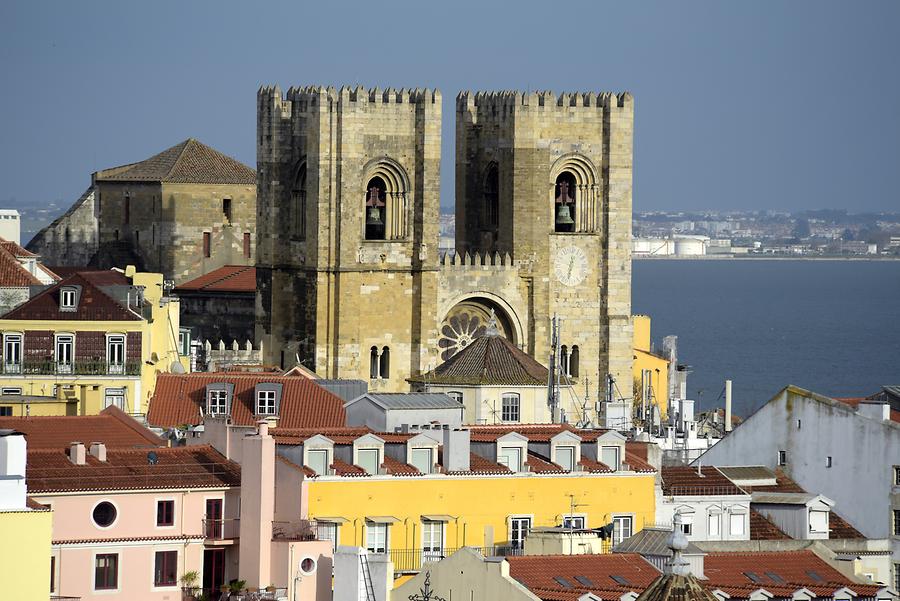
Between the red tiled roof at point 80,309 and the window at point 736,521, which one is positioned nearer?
the window at point 736,521

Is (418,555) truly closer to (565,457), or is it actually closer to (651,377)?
(565,457)

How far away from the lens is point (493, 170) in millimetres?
93312

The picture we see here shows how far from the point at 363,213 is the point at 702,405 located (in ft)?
168

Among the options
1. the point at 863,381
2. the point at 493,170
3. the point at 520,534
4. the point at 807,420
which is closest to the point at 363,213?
the point at 493,170

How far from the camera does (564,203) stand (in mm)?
93625

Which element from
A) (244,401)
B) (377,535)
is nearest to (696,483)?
(377,535)

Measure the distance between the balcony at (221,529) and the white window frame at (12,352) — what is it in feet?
71.3

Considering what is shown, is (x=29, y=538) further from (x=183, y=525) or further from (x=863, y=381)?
(x=863, y=381)

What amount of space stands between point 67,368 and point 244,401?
19.6 feet

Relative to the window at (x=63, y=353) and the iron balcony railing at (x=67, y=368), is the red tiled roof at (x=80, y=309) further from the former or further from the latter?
the iron balcony railing at (x=67, y=368)

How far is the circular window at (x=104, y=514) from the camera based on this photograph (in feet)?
147

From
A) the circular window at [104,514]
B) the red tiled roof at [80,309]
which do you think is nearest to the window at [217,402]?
the red tiled roof at [80,309]

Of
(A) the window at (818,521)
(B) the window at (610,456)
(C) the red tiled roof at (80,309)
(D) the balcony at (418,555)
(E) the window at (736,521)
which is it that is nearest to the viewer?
(D) the balcony at (418,555)

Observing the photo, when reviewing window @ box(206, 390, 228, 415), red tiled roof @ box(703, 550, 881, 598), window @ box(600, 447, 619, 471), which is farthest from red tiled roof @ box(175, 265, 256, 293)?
red tiled roof @ box(703, 550, 881, 598)
